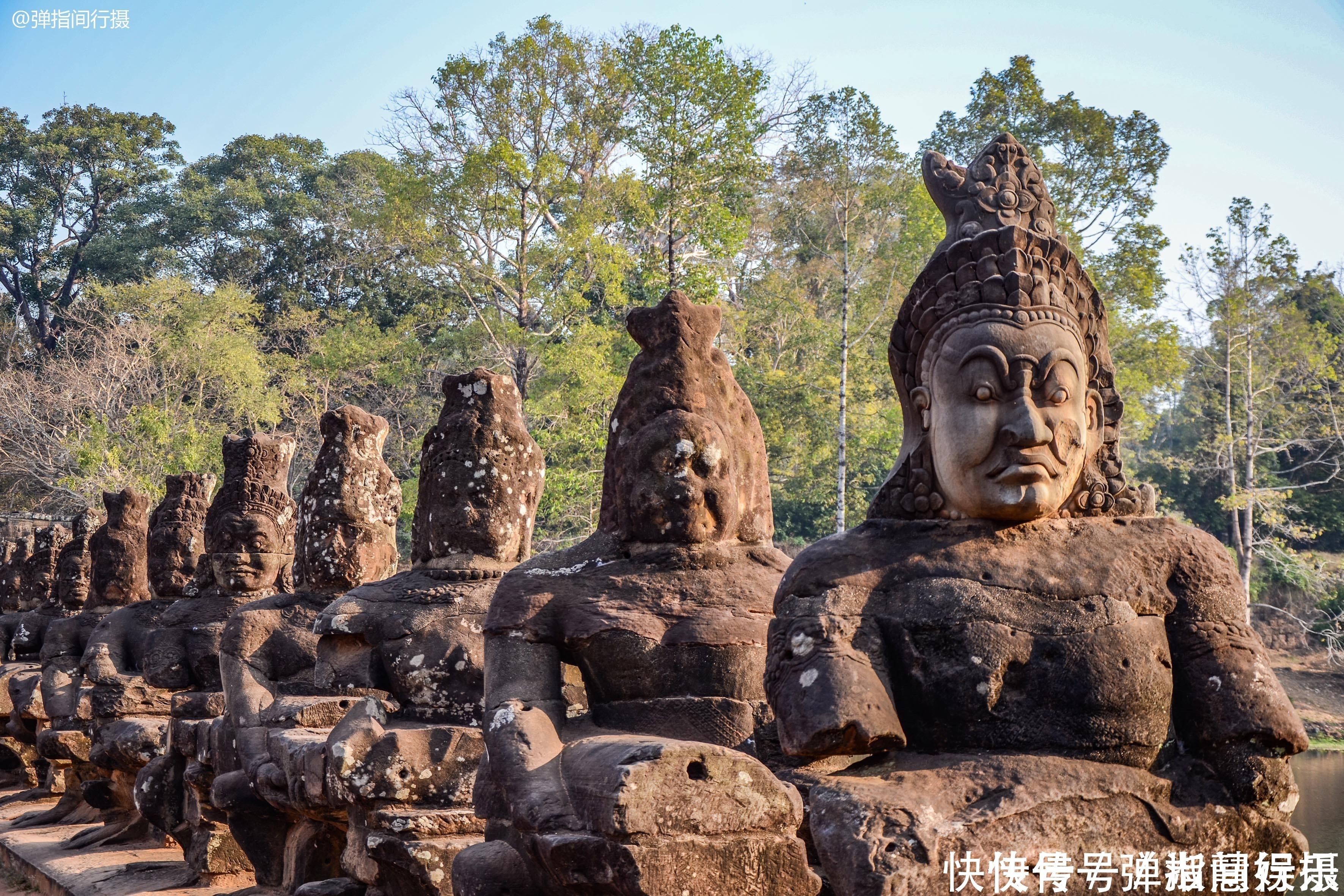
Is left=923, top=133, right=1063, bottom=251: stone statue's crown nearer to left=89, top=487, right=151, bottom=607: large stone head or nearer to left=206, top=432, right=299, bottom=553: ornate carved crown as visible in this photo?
left=206, top=432, right=299, bottom=553: ornate carved crown

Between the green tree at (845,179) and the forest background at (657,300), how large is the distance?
6 cm

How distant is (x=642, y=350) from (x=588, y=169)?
62.7 ft

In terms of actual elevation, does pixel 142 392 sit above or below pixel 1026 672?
above

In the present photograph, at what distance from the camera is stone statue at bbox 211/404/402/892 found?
6910mm

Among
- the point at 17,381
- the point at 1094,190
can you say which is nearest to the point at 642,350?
the point at 1094,190

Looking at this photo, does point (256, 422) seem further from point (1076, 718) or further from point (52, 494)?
point (1076, 718)

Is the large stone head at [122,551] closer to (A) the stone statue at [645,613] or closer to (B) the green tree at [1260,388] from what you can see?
(A) the stone statue at [645,613]

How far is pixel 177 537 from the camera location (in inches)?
414

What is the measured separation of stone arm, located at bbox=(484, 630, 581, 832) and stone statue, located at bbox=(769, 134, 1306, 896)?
30.3 inches

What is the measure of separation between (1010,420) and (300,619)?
506 cm

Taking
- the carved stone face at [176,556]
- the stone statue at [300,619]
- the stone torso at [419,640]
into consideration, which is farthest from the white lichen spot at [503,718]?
the carved stone face at [176,556]

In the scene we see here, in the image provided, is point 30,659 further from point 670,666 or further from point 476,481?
point 670,666

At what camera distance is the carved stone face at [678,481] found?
15.7ft

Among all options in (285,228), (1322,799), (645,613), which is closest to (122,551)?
(645,613)
